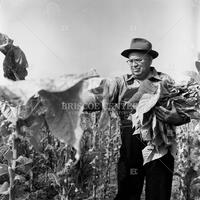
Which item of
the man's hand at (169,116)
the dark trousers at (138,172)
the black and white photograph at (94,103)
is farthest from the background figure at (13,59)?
the dark trousers at (138,172)

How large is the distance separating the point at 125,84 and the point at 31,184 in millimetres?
573

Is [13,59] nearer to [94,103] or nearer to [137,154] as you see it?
[94,103]

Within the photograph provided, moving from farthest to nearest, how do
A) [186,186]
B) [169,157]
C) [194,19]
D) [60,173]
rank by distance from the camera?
[194,19]
[186,186]
[60,173]
[169,157]

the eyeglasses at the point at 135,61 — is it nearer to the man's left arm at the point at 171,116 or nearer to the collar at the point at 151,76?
the collar at the point at 151,76

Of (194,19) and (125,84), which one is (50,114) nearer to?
(125,84)

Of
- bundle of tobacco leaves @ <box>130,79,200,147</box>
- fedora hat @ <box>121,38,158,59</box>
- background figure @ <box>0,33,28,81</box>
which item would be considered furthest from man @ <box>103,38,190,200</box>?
background figure @ <box>0,33,28,81</box>

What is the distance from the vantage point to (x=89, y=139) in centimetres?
135

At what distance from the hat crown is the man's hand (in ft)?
1.17

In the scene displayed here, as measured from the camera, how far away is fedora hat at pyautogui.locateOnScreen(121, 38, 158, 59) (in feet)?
A: 3.78

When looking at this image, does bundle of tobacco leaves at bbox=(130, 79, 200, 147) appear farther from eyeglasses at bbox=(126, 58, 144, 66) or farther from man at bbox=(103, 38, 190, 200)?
eyeglasses at bbox=(126, 58, 144, 66)

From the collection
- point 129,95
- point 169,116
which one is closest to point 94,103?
point 129,95

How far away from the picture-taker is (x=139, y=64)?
114 cm

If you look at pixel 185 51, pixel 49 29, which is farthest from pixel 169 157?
pixel 185 51

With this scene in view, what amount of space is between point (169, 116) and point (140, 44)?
0.42 m
